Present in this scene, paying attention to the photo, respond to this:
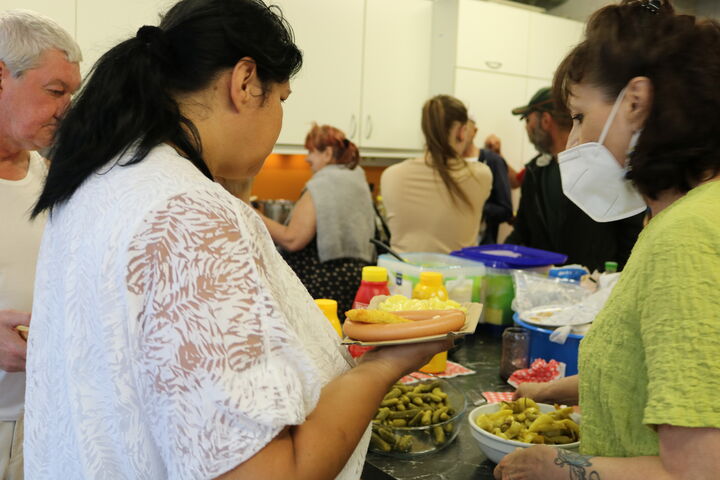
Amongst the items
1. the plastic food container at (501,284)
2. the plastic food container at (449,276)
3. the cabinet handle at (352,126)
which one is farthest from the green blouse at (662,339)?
the cabinet handle at (352,126)

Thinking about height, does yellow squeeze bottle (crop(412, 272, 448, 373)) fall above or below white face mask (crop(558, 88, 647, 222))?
below

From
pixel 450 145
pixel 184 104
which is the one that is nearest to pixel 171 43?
pixel 184 104

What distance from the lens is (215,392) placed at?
60cm

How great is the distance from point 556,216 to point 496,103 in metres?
1.92

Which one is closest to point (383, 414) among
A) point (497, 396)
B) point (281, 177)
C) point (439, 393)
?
point (439, 393)

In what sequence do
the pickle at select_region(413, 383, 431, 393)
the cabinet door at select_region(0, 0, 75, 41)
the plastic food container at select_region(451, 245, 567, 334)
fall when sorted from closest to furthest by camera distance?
1. the pickle at select_region(413, 383, 431, 393)
2. the plastic food container at select_region(451, 245, 567, 334)
3. the cabinet door at select_region(0, 0, 75, 41)

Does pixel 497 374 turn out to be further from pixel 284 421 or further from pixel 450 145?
pixel 450 145

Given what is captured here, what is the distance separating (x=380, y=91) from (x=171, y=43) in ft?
11.1

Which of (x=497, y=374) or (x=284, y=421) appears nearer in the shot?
(x=284, y=421)

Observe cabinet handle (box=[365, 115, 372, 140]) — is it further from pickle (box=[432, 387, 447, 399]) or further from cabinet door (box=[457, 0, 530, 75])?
pickle (box=[432, 387, 447, 399])

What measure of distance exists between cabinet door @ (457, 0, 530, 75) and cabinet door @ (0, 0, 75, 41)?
238cm

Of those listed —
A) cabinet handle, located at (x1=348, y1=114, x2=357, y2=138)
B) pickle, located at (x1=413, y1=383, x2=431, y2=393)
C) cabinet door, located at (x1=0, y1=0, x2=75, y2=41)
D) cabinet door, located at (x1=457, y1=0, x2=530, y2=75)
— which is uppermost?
cabinet door, located at (x1=457, y1=0, x2=530, y2=75)

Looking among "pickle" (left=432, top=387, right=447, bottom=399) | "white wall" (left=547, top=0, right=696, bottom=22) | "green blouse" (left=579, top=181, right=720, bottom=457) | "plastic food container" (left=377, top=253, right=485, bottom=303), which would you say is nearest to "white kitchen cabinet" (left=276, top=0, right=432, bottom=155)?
"white wall" (left=547, top=0, right=696, bottom=22)

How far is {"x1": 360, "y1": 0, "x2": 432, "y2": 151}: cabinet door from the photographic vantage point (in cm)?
399
